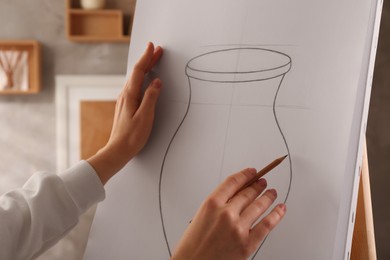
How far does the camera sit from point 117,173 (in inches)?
34.7

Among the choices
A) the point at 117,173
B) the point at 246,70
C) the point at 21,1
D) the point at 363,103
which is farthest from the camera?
the point at 21,1

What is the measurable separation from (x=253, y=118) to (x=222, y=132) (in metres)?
0.06

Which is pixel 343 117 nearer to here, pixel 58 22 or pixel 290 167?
pixel 290 167

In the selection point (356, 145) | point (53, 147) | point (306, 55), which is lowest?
point (53, 147)

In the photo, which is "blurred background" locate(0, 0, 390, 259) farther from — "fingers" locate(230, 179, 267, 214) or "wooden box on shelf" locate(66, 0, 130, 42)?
"fingers" locate(230, 179, 267, 214)

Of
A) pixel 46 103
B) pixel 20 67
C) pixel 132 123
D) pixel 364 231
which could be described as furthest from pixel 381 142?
pixel 20 67

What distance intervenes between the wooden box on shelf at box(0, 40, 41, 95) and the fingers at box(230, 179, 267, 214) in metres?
1.96

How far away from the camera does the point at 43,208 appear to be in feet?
2.52

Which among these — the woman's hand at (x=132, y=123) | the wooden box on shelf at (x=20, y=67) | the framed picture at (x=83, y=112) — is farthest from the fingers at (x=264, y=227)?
the wooden box on shelf at (x=20, y=67)

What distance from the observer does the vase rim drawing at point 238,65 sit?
0.71 meters

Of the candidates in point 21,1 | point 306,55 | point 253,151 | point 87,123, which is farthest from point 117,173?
point 21,1

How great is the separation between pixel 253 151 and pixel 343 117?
15 cm

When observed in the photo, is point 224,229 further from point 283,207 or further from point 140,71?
point 140,71

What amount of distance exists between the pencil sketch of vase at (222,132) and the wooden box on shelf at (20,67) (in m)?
1.74
